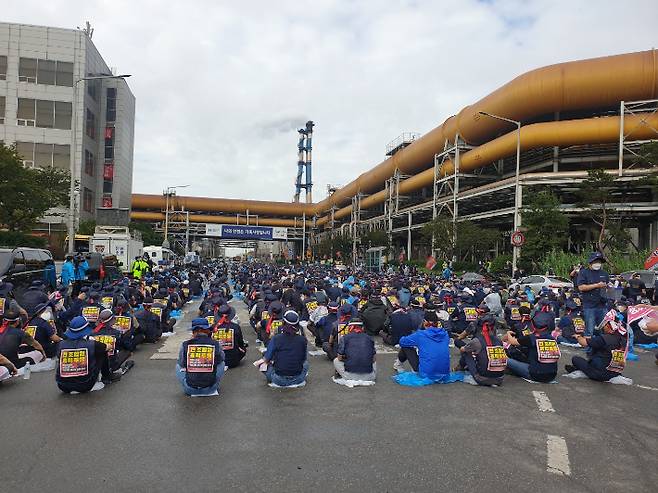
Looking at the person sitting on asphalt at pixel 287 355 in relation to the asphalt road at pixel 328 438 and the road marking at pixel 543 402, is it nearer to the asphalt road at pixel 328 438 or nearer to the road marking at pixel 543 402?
the asphalt road at pixel 328 438

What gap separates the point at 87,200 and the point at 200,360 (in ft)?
165

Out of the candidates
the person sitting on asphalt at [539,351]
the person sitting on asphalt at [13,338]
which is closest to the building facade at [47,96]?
the person sitting on asphalt at [13,338]

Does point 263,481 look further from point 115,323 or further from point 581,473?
point 115,323

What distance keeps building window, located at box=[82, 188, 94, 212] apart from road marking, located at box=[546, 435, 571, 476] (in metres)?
52.0

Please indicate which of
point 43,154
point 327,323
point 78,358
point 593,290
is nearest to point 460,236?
point 593,290

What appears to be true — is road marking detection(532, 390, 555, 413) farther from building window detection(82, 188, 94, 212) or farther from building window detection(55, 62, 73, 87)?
building window detection(55, 62, 73, 87)

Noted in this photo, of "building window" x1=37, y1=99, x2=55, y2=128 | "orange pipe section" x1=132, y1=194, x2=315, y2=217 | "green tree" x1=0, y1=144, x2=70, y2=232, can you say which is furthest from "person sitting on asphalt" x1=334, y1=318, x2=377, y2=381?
"orange pipe section" x1=132, y1=194, x2=315, y2=217

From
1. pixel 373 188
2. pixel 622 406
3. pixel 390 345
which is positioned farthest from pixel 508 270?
pixel 373 188

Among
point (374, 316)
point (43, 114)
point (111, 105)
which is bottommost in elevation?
point (374, 316)

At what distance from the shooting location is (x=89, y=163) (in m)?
51.8

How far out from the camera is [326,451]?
507cm

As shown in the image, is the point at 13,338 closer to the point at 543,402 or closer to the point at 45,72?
the point at 543,402

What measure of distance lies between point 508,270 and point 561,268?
7.39 m

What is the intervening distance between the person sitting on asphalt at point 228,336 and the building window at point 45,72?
1926 inches
